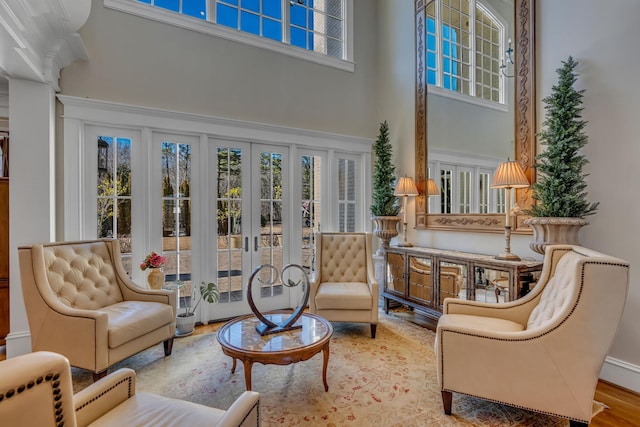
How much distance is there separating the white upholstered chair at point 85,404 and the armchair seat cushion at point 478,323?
137 cm

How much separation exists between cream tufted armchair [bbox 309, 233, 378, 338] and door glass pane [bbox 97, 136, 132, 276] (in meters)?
2.07

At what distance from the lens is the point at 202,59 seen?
12.4 feet

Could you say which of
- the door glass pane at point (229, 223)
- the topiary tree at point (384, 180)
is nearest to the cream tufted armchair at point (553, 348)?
the topiary tree at point (384, 180)

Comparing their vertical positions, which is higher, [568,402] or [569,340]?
[569,340]

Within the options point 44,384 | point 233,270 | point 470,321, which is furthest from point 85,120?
point 470,321

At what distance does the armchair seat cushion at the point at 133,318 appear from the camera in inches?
92.0

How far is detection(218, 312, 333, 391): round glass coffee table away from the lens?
6.68ft

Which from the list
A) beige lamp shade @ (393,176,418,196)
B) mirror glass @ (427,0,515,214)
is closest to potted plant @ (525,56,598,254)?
mirror glass @ (427,0,515,214)

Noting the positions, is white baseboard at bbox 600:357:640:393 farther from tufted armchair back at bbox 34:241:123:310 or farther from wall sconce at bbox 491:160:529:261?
tufted armchair back at bbox 34:241:123:310

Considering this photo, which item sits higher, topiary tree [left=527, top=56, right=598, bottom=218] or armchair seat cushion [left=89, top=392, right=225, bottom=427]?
topiary tree [left=527, top=56, right=598, bottom=218]

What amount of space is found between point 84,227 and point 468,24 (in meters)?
4.68

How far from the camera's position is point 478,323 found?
7.20 feet

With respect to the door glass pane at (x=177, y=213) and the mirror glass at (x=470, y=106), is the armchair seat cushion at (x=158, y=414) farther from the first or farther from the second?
→ the mirror glass at (x=470, y=106)

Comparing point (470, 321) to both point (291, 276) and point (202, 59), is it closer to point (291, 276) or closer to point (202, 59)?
point (291, 276)
